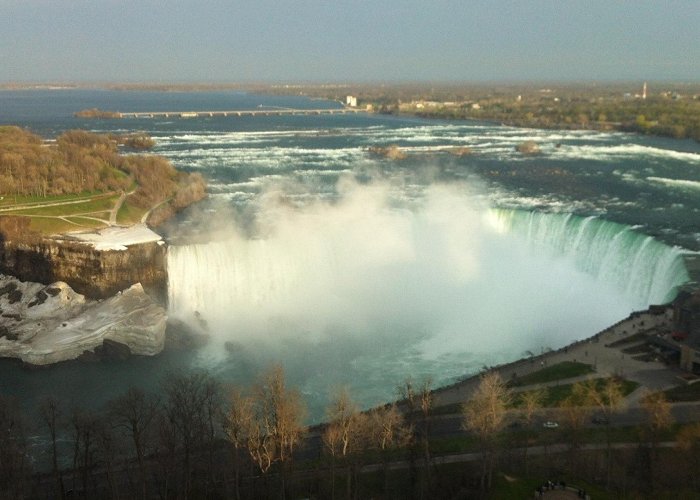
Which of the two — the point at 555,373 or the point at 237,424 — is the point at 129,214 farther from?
the point at 555,373

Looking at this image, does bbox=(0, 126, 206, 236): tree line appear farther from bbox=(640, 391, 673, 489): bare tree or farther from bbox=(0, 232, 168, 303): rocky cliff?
bbox=(640, 391, 673, 489): bare tree

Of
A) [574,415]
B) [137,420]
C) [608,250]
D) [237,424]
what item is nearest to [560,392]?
[574,415]

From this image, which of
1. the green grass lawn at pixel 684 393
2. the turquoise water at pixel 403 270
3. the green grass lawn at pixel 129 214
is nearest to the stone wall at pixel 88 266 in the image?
the turquoise water at pixel 403 270

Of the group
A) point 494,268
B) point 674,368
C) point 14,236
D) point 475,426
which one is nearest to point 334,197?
point 494,268

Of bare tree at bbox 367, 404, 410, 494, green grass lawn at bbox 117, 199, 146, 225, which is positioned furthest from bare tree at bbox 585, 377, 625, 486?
green grass lawn at bbox 117, 199, 146, 225

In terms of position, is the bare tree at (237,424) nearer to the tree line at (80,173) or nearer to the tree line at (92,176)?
the tree line at (92,176)

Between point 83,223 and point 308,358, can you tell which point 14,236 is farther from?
point 308,358

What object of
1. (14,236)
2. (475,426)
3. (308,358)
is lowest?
(308,358)
